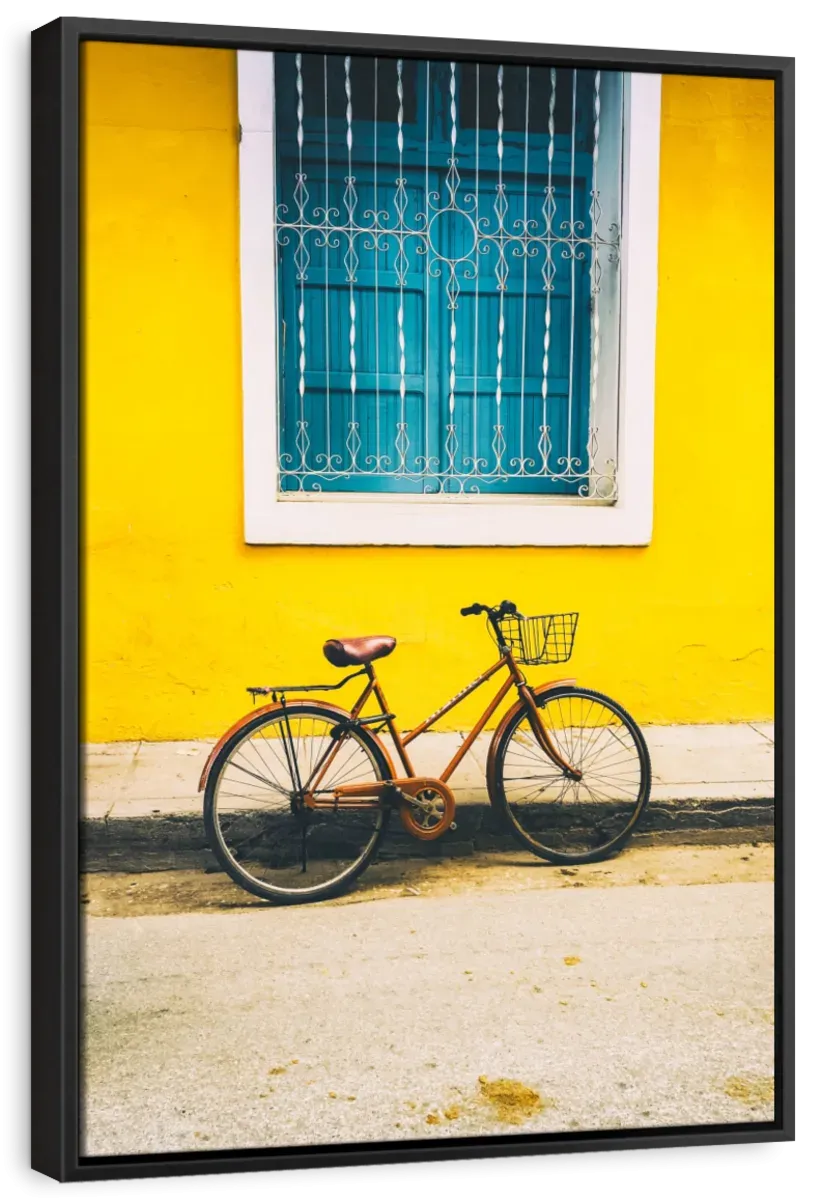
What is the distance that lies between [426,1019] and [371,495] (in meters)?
1.67

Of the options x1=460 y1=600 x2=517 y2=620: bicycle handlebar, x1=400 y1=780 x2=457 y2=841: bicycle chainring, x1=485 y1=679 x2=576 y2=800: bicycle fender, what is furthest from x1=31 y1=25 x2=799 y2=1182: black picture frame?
x1=460 y1=600 x2=517 y2=620: bicycle handlebar

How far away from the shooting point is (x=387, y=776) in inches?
141

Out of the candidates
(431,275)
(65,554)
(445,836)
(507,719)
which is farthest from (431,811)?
(431,275)

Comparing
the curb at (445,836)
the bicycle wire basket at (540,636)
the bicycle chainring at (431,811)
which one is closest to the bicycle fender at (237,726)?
the curb at (445,836)

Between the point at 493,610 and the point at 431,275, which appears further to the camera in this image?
the point at 493,610

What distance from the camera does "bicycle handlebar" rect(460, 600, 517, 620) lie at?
11.6 ft

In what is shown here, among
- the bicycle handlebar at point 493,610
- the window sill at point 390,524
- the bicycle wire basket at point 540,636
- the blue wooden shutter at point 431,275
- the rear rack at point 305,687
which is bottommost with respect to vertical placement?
the rear rack at point 305,687

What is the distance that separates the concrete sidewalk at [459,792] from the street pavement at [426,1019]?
0.21 meters

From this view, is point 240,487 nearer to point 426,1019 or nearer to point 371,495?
point 371,495

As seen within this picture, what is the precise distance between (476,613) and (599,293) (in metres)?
1.21

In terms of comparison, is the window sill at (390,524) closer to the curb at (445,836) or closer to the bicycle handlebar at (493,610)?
the bicycle handlebar at (493,610)

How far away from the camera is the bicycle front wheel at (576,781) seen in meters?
3.65

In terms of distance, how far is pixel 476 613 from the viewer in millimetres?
3541
